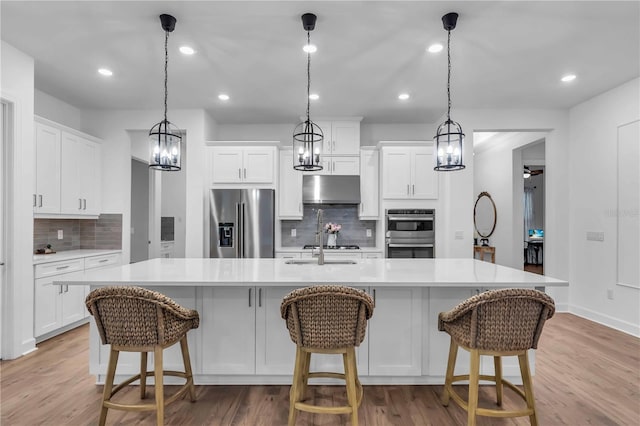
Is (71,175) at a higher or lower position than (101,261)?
higher

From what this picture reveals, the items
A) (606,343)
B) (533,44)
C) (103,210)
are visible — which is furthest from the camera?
(103,210)

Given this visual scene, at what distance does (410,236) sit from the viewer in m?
5.01

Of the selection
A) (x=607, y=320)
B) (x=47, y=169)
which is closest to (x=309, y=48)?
(x=47, y=169)

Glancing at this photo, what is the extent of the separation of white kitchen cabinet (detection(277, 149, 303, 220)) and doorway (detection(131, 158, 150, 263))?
2333 mm

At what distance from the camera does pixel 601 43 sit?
3.13 meters

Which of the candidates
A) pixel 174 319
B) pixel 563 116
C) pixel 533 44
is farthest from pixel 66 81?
pixel 563 116

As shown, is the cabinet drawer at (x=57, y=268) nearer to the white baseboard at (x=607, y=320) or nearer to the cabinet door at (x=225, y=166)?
the cabinet door at (x=225, y=166)

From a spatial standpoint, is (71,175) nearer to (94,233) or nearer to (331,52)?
(94,233)

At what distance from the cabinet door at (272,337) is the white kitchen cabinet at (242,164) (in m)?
2.71

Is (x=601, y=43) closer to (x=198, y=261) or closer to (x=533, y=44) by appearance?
(x=533, y=44)

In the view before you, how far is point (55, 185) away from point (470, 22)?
173 inches

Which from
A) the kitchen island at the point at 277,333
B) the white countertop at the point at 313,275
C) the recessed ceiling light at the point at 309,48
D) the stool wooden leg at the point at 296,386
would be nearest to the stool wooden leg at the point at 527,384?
the white countertop at the point at 313,275

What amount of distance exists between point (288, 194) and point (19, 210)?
2.98 metres

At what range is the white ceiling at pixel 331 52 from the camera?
2.66 meters
